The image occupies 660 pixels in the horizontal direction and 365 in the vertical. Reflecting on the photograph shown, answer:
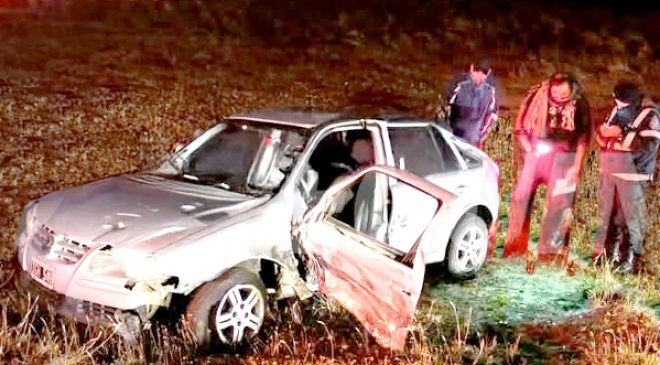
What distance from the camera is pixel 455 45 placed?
26.2 m

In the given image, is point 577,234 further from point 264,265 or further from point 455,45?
point 455,45

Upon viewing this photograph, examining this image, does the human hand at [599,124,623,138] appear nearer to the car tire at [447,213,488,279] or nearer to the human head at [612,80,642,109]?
the human head at [612,80,642,109]

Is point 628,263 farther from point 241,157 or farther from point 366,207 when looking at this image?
point 241,157

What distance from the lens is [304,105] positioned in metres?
17.1

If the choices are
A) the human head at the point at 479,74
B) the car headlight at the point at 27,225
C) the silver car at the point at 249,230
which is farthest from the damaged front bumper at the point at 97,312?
the human head at the point at 479,74

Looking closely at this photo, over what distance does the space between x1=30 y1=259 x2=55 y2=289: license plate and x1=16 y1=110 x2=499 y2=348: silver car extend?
13 mm

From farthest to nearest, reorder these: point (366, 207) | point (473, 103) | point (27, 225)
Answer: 1. point (473, 103)
2. point (366, 207)
3. point (27, 225)

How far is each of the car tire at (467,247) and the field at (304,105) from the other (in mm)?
149

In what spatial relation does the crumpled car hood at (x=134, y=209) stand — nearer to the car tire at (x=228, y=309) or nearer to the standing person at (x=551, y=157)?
the car tire at (x=228, y=309)

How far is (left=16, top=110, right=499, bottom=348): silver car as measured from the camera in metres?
5.23

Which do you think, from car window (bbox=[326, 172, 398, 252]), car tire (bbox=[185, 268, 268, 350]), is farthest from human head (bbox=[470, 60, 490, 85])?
car tire (bbox=[185, 268, 268, 350])

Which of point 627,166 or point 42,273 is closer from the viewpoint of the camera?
point 42,273

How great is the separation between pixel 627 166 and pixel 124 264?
4.46m

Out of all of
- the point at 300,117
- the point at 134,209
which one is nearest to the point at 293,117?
the point at 300,117
